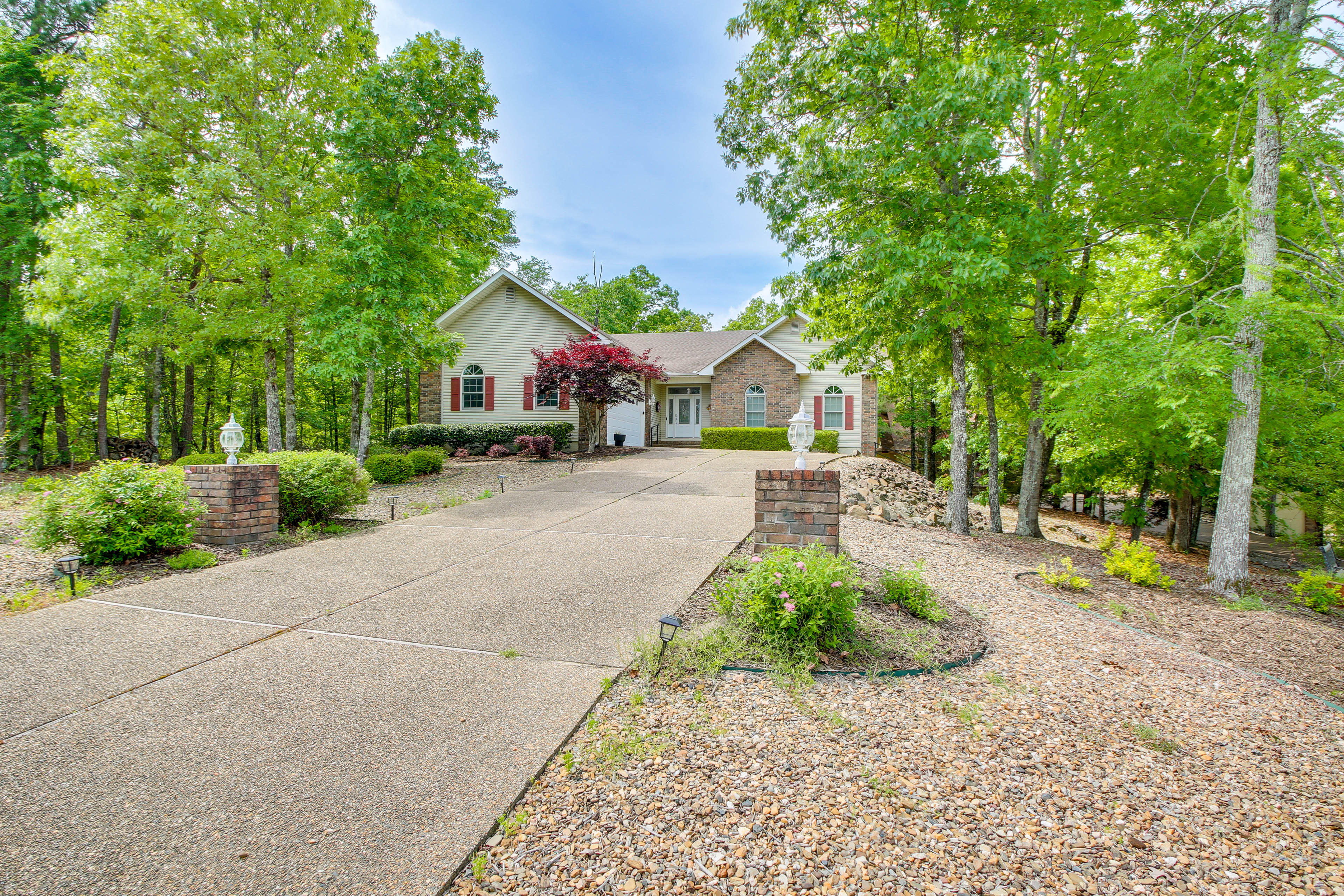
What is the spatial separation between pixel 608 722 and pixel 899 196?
836cm

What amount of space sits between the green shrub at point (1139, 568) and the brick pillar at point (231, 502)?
9.37 meters

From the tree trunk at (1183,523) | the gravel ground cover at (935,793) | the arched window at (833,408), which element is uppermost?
the arched window at (833,408)

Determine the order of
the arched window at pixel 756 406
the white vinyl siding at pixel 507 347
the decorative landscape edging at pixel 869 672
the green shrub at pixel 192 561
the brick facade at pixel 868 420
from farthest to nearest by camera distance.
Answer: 1. the arched window at pixel 756 406
2. the brick facade at pixel 868 420
3. the white vinyl siding at pixel 507 347
4. the green shrub at pixel 192 561
5. the decorative landscape edging at pixel 869 672

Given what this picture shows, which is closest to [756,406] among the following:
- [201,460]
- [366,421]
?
[366,421]

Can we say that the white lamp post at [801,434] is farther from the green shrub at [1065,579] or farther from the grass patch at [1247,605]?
the grass patch at [1247,605]

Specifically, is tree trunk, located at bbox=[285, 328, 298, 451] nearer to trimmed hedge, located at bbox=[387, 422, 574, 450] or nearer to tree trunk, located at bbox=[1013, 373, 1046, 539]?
trimmed hedge, located at bbox=[387, 422, 574, 450]

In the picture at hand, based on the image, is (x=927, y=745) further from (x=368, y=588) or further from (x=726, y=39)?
(x=726, y=39)

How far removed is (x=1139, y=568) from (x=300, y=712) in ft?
26.0

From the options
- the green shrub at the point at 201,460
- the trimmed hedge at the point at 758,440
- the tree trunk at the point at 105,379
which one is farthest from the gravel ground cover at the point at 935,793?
the tree trunk at the point at 105,379

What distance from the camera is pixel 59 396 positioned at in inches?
574

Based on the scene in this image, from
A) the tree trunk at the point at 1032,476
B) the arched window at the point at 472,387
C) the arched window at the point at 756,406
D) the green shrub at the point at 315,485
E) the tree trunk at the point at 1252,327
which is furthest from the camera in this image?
the arched window at the point at 756,406

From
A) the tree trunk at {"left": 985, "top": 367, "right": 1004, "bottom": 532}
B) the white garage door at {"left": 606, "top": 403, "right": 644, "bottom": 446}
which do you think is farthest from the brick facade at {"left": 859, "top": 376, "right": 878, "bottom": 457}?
the tree trunk at {"left": 985, "top": 367, "right": 1004, "bottom": 532}

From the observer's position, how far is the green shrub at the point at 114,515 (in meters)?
4.62

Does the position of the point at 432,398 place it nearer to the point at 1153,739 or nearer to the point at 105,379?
the point at 105,379
